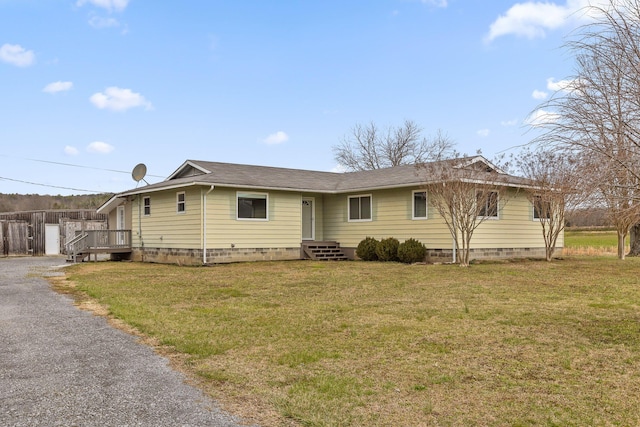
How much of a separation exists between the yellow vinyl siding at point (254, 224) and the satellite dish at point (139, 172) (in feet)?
19.9

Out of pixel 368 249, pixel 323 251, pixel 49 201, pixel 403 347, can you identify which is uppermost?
pixel 49 201

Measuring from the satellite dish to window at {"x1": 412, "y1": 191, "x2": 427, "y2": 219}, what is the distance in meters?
11.6

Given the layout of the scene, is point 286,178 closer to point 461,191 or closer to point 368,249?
point 368,249

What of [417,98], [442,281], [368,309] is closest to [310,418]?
[368,309]

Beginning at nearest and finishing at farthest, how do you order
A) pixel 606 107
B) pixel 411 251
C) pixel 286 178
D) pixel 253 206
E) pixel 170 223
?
pixel 606 107 → pixel 411 251 → pixel 253 206 → pixel 170 223 → pixel 286 178

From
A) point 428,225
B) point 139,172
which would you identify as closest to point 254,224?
point 428,225

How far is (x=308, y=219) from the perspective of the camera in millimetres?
→ 21375

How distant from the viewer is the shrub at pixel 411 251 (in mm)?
17656

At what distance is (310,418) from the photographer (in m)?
3.71

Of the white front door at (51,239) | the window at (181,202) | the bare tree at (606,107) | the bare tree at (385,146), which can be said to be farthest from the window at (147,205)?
the bare tree at (385,146)

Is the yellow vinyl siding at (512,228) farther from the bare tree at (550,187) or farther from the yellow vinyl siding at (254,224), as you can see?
the yellow vinyl siding at (254,224)

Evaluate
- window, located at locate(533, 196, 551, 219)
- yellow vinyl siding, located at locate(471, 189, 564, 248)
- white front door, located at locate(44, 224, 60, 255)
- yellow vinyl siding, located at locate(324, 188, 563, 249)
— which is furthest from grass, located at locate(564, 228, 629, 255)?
white front door, located at locate(44, 224, 60, 255)

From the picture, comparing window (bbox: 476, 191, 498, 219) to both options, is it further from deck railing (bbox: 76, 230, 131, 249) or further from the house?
deck railing (bbox: 76, 230, 131, 249)

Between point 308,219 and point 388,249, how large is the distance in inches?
166
